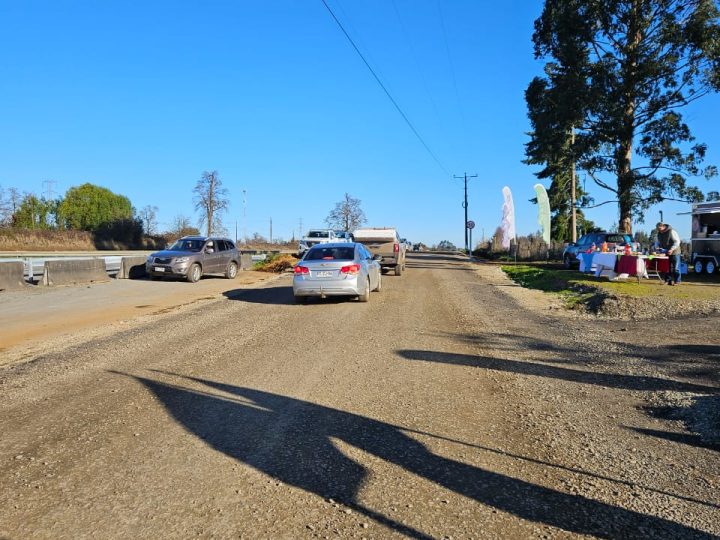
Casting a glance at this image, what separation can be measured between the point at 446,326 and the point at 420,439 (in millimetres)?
5840

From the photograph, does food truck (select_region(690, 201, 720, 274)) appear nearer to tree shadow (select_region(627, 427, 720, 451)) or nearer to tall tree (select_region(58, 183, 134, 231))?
tree shadow (select_region(627, 427, 720, 451))

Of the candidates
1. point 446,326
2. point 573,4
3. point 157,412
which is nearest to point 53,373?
point 157,412

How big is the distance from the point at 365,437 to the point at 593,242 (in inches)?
901

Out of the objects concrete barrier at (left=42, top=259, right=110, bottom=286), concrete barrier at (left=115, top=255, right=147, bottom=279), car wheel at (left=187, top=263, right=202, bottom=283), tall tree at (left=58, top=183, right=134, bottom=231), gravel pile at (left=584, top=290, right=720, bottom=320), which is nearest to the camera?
gravel pile at (left=584, top=290, right=720, bottom=320)

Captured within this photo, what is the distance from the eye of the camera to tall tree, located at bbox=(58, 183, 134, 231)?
80.8 m

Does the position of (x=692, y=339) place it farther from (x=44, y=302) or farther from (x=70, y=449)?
(x=44, y=302)

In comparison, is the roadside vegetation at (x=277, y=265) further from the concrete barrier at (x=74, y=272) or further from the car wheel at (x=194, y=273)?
the concrete barrier at (x=74, y=272)

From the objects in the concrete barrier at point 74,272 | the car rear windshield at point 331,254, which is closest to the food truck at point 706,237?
the car rear windshield at point 331,254

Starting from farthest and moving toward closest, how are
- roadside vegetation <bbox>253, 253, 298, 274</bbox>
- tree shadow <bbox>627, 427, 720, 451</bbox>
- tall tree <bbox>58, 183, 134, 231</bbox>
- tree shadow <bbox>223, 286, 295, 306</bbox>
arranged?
tall tree <bbox>58, 183, 134, 231</bbox>, roadside vegetation <bbox>253, 253, 298, 274</bbox>, tree shadow <bbox>223, 286, 295, 306</bbox>, tree shadow <bbox>627, 427, 720, 451</bbox>

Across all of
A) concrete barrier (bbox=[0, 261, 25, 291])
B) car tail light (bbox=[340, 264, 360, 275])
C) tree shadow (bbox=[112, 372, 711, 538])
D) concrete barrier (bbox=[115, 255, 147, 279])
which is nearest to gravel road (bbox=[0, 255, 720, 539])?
tree shadow (bbox=[112, 372, 711, 538])

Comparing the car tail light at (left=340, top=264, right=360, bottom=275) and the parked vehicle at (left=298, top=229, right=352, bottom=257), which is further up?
the parked vehicle at (left=298, top=229, right=352, bottom=257)

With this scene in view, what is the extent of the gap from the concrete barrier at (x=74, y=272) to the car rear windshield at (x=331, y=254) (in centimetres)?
982

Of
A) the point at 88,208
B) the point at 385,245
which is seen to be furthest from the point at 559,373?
the point at 88,208

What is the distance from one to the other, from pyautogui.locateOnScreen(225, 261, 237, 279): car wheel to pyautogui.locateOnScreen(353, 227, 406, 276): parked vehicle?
18.3 feet
